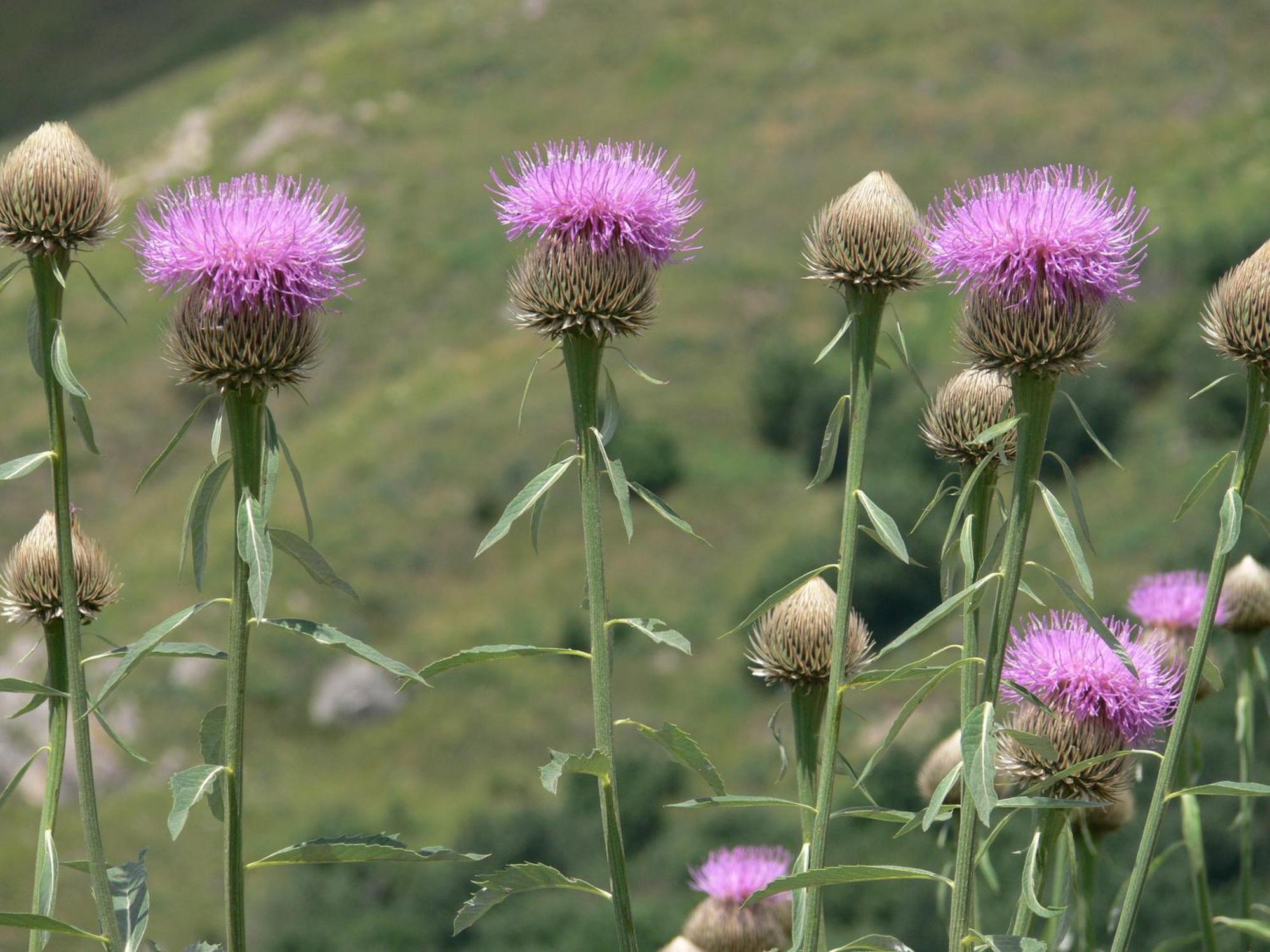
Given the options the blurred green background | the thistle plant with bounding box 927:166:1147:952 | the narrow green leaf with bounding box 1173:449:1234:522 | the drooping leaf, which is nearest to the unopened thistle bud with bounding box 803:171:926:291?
the thistle plant with bounding box 927:166:1147:952

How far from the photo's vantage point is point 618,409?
12.1 ft

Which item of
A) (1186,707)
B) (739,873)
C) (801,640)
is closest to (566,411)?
(739,873)

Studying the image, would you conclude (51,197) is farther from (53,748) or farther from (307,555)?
(53,748)

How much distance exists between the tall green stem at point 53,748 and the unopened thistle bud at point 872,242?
2.10 meters

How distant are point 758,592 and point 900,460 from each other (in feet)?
30.8

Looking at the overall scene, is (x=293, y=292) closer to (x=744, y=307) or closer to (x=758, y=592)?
(x=758, y=592)

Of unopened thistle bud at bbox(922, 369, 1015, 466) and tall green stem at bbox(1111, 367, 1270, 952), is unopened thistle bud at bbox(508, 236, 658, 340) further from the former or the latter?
tall green stem at bbox(1111, 367, 1270, 952)

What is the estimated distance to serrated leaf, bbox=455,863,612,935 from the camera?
10.6ft

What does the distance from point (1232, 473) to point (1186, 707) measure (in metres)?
0.57

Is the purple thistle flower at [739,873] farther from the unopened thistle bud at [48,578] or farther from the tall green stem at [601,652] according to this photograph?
the unopened thistle bud at [48,578]

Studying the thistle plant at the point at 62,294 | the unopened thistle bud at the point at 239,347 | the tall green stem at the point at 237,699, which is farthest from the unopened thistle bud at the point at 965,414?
the thistle plant at the point at 62,294

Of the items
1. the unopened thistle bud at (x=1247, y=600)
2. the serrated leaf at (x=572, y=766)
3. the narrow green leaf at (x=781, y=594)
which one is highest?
the unopened thistle bud at (x=1247, y=600)

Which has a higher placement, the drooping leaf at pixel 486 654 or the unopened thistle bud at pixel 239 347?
the unopened thistle bud at pixel 239 347

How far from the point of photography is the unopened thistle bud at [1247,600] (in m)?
5.66
